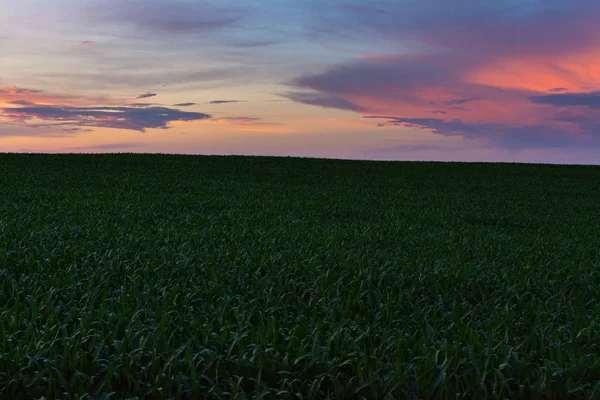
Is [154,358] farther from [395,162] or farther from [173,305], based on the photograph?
[395,162]

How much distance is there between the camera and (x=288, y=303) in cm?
677

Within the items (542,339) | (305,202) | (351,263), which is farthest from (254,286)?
(305,202)

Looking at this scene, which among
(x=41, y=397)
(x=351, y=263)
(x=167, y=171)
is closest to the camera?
(x=41, y=397)

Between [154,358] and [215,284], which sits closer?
[154,358]

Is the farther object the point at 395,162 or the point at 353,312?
the point at 395,162

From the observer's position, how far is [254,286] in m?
7.41

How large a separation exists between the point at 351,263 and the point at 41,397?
5.41m

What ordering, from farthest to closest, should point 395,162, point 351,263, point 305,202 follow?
1. point 395,162
2. point 305,202
3. point 351,263

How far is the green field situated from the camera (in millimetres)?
4398

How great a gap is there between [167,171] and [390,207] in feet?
57.7

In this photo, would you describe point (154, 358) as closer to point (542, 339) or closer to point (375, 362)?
point (375, 362)

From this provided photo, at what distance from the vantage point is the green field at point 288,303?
440cm

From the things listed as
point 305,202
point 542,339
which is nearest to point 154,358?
point 542,339

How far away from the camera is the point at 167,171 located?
3409 centimetres
